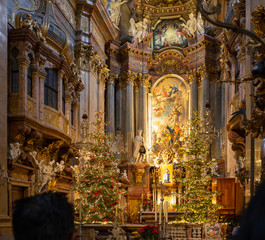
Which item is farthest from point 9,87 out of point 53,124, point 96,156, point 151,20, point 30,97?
point 151,20

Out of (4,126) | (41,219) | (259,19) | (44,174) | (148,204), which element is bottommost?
(148,204)

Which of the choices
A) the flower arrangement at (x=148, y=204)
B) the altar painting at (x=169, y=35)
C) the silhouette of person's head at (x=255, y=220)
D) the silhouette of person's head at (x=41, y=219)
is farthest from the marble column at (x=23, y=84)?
the altar painting at (x=169, y=35)

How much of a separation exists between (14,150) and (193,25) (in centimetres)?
2016

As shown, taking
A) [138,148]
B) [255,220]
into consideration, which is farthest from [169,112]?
[255,220]

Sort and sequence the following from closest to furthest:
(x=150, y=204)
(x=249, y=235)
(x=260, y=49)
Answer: (x=249, y=235) < (x=260, y=49) < (x=150, y=204)

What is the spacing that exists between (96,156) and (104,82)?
32.7 ft

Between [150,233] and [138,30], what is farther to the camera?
[138,30]

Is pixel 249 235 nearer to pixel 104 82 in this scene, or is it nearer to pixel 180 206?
pixel 180 206

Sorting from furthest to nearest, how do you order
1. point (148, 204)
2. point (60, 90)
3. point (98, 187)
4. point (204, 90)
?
point (204, 90)
point (148, 204)
point (98, 187)
point (60, 90)

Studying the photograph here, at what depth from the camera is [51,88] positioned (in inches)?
616

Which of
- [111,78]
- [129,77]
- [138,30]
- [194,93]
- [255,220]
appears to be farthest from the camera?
[138,30]

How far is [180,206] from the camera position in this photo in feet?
51.1

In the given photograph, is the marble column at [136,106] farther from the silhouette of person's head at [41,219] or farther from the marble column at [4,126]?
the silhouette of person's head at [41,219]

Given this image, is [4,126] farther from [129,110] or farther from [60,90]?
[129,110]
